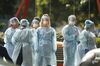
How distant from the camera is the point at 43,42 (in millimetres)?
13477

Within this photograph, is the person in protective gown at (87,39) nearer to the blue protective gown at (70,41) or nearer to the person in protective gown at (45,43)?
the blue protective gown at (70,41)

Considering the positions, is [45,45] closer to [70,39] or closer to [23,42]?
[23,42]

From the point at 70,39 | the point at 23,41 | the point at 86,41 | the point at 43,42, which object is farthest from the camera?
the point at 70,39

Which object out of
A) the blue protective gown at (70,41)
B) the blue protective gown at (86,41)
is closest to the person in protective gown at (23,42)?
the blue protective gown at (70,41)

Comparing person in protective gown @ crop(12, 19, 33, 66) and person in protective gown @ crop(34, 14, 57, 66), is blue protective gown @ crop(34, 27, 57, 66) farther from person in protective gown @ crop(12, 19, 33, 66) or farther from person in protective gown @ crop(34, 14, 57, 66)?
person in protective gown @ crop(12, 19, 33, 66)

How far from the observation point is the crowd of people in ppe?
13211 millimetres

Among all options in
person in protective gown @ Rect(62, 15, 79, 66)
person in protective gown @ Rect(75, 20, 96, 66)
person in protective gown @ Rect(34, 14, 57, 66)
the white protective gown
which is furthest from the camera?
person in protective gown @ Rect(62, 15, 79, 66)

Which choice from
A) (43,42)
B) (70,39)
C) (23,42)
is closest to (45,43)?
(43,42)

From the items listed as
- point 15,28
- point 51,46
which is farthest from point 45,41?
point 15,28

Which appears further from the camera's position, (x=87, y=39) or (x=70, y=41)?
(x=70, y=41)

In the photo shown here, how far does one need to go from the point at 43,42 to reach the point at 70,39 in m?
0.97

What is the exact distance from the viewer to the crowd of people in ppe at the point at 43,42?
13211 millimetres

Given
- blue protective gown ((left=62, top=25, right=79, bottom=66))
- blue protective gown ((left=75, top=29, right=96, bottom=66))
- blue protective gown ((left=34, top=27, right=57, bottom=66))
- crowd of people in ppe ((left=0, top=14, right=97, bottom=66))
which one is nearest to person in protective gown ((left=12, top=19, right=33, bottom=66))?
crowd of people in ppe ((left=0, top=14, right=97, bottom=66))

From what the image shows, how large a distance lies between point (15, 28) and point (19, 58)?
65.9 inches
